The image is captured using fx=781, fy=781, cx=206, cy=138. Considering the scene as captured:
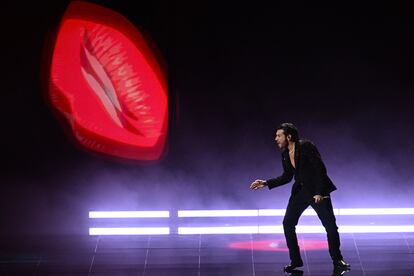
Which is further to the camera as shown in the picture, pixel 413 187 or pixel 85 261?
pixel 413 187

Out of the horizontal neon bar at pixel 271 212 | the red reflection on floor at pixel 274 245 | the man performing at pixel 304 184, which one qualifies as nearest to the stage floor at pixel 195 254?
the red reflection on floor at pixel 274 245

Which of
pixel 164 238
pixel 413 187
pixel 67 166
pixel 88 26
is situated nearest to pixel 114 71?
pixel 88 26

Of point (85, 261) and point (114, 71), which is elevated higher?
point (114, 71)

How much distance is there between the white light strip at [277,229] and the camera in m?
7.94

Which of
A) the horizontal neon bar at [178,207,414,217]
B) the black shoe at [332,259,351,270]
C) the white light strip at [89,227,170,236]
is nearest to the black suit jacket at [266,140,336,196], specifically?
the black shoe at [332,259,351,270]

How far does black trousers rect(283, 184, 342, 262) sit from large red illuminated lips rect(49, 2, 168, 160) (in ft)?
7.04

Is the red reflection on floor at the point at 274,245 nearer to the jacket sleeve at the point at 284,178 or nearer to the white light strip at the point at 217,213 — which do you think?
the white light strip at the point at 217,213

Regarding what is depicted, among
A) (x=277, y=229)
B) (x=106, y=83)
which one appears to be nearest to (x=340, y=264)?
(x=277, y=229)

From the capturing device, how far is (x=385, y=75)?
794cm

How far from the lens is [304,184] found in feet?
20.7

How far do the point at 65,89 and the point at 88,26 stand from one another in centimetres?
68

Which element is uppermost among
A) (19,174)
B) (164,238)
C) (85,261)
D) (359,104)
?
(359,104)

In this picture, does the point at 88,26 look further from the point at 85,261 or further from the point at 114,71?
the point at 85,261

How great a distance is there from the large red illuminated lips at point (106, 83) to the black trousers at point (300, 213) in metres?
2.15
